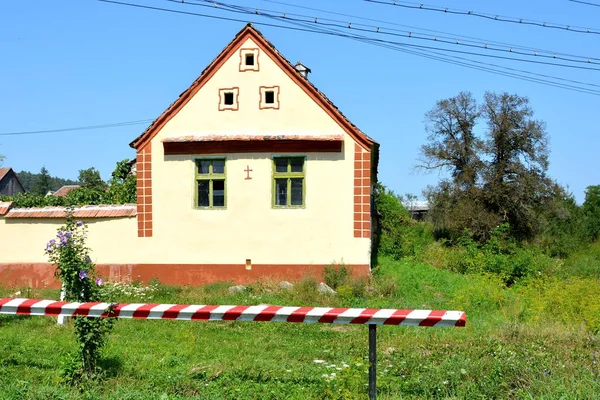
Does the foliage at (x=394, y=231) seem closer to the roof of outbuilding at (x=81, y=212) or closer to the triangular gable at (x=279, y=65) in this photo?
the triangular gable at (x=279, y=65)

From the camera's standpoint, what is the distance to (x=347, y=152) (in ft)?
57.0

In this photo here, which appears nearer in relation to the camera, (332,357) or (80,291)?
(80,291)

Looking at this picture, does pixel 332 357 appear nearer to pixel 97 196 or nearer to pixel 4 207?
pixel 4 207

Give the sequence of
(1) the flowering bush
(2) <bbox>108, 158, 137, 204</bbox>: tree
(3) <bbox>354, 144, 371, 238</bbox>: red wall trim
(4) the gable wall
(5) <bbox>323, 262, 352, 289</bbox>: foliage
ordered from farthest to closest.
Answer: (2) <bbox>108, 158, 137, 204</bbox>: tree < (4) the gable wall < (3) <bbox>354, 144, 371, 238</bbox>: red wall trim < (5) <bbox>323, 262, 352, 289</bbox>: foliage < (1) the flowering bush

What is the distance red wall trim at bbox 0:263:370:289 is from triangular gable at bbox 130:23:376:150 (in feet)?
12.4

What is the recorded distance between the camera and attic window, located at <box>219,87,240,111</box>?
17.8 meters

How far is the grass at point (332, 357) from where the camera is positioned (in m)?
6.48

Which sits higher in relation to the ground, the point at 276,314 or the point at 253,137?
the point at 253,137

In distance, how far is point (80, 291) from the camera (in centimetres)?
749

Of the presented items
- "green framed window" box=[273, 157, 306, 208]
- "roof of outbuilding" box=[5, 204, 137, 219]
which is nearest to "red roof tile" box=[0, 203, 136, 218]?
"roof of outbuilding" box=[5, 204, 137, 219]

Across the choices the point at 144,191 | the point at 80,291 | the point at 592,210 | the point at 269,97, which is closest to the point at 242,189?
the point at 269,97

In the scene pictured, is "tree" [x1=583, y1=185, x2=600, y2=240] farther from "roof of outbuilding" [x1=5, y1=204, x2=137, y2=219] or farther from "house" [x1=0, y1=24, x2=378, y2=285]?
"roof of outbuilding" [x1=5, y1=204, x2=137, y2=219]

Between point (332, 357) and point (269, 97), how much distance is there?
10.7 metres

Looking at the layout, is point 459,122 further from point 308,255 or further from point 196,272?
point 196,272
